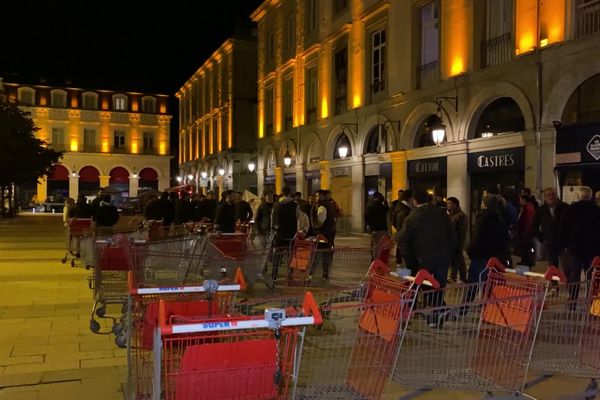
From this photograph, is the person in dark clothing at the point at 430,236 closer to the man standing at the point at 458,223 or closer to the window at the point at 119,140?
the man standing at the point at 458,223

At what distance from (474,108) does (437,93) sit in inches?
85.3

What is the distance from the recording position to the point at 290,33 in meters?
32.9

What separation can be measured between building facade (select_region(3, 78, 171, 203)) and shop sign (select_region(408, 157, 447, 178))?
160 feet

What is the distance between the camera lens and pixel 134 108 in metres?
69.2

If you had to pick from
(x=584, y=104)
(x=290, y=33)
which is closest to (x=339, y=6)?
(x=290, y=33)

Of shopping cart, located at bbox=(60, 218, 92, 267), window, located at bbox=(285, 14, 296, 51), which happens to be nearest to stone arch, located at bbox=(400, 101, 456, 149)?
shopping cart, located at bbox=(60, 218, 92, 267)

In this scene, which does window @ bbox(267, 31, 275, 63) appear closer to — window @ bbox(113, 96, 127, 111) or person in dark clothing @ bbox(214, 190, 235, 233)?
person in dark clothing @ bbox(214, 190, 235, 233)

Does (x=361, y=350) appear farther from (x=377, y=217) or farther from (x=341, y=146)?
(x=341, y=146)

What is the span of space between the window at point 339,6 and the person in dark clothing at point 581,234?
66.6 ft

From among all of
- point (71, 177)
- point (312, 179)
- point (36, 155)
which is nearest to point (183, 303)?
point (312, 179)

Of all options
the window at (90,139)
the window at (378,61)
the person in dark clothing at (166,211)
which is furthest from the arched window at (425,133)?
the window at (90,139)

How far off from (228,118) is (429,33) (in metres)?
25.2

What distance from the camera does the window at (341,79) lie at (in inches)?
1048

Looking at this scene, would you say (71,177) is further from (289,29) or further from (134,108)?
(289,29)
